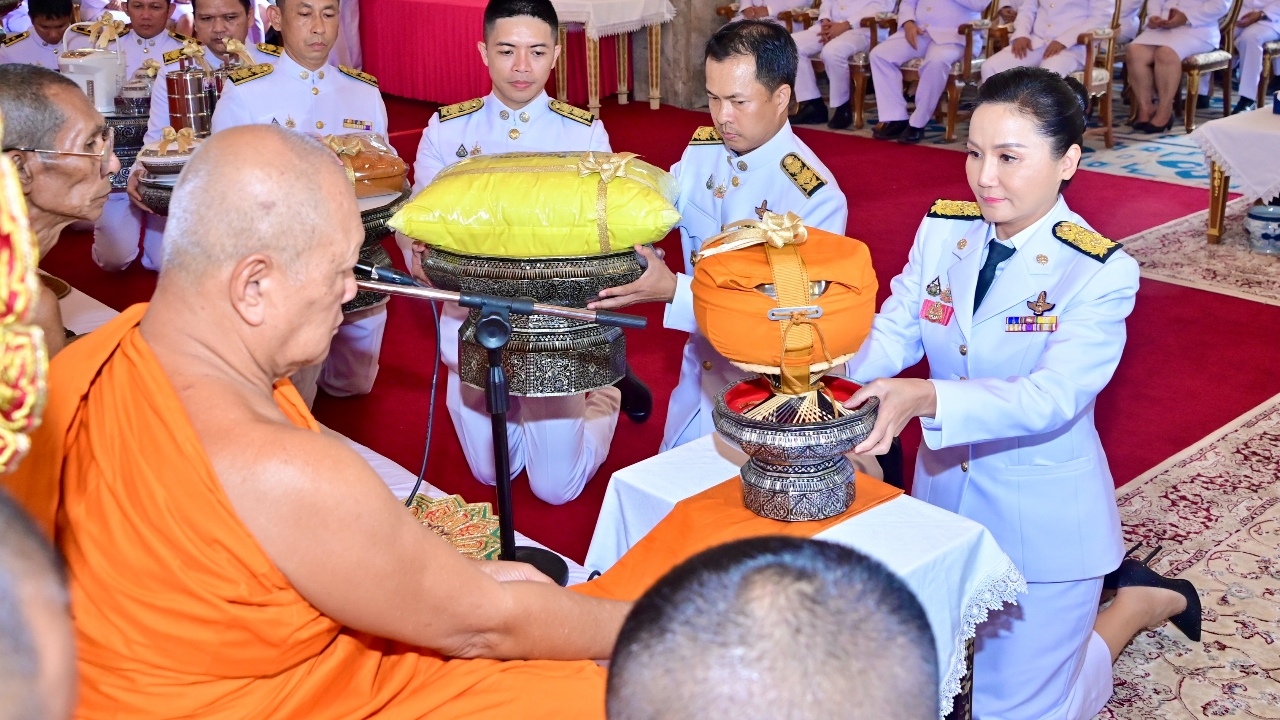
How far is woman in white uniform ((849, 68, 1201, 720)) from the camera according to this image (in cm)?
224

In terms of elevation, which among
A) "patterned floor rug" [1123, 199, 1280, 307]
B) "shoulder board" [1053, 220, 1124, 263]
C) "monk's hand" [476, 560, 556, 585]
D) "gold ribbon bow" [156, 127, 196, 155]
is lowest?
"patterned floor rug" [1123, 199, 1280, 307]

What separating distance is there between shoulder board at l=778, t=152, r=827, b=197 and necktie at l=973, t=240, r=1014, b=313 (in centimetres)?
67

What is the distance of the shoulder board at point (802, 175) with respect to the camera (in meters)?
3.06

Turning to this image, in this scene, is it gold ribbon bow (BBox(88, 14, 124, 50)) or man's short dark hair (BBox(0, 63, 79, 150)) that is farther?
gold ribbon bow (BBox(88, 14, 124, 50))

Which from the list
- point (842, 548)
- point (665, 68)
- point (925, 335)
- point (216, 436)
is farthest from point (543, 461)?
point (665, 68)

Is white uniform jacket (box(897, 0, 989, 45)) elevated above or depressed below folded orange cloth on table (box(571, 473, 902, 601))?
above

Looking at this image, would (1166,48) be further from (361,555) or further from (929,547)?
(361,555)

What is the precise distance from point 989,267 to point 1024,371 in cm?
23

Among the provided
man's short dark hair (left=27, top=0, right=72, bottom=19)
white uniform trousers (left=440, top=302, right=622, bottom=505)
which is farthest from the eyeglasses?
man's short dark hair (left=27, top=0, right=72, bottom=19)

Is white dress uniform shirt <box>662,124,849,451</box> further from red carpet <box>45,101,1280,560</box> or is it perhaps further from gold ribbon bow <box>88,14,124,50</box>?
gold ribbon bow <box>88,14,124,50</box>

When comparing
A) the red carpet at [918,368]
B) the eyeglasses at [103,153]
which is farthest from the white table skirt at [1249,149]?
the eyeglasses at [103,153]

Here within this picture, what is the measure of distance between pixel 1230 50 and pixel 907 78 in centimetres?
248

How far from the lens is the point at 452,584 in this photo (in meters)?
1.58

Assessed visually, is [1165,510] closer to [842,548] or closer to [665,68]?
[842,548]
